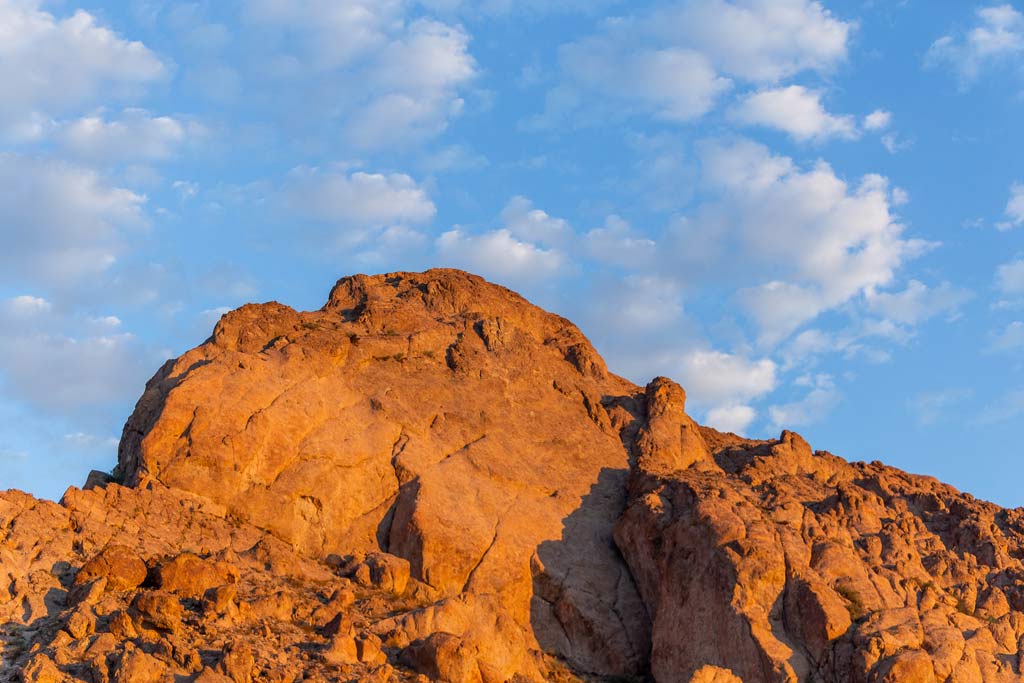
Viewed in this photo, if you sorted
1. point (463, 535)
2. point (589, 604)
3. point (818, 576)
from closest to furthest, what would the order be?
point (818, 576) < point (463, 535) < point (589, 604)

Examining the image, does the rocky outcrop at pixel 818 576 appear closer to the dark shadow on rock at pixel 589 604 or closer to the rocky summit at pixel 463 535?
the rocky summit at pixel 463 535

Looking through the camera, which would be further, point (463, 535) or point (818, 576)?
point (463, 535)

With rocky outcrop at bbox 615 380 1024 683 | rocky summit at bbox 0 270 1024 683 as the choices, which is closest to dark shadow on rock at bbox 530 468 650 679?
rocky summit at bbox 0 270 1024 683

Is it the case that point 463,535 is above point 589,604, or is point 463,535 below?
above

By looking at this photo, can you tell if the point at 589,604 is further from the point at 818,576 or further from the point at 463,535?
the point at 818,576

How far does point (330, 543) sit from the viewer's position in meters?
39.1

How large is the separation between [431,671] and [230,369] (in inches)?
503

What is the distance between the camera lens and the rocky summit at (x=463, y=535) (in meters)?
31.5

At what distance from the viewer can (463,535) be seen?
3944 centimetres

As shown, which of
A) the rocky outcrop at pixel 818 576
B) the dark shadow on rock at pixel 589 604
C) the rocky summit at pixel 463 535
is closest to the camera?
the rocky summit at pixel 463 535

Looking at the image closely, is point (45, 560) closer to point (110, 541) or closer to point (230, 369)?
point (110, 541)

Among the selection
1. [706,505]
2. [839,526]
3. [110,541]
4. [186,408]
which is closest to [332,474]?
[186,408]

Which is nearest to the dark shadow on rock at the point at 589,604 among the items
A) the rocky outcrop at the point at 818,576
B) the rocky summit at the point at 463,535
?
the rocky summit at the point at 463,535

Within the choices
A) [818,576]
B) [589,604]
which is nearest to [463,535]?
[589,604]
